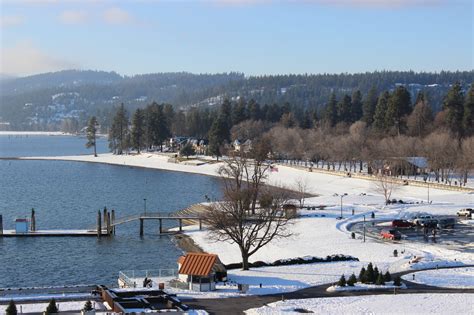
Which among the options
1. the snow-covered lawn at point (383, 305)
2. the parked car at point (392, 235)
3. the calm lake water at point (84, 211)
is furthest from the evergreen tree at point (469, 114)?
the snow-covered lawn at point (383, 305)

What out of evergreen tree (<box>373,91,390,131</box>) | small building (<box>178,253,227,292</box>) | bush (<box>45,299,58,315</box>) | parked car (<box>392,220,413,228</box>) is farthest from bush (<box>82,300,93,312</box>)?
evergreen tree (<box>373,91,390,131</box>)

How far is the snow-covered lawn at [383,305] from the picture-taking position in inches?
1612

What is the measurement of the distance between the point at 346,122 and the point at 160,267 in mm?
110714

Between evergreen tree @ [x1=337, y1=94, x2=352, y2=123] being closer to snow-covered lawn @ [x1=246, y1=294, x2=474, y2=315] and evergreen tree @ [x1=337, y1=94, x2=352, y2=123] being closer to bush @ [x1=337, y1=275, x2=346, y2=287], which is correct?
bush @ [x1=337, y1=275, x2=346, y2=287]

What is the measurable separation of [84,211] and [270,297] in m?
51.8

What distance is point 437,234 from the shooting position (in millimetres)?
66750

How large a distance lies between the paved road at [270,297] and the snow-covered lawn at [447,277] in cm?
92

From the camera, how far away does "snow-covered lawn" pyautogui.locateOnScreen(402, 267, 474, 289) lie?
47.5 meters

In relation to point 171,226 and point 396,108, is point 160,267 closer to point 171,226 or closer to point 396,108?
point 171,226

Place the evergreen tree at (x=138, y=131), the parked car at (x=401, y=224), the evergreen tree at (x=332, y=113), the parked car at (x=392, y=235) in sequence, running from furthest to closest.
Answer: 1. the evergreen tree at (x=138, y=131)
2. the evergreen tree at (x=332, y=113)
3. the parked car at (x=401, y=224)
4. the parked car at (x=392, y=235)

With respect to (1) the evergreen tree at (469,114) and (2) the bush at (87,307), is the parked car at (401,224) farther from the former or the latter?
(1) the evergreen tree at (469,114)

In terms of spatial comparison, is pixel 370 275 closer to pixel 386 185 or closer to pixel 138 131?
pixel 386 185

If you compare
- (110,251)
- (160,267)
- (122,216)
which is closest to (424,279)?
(160,267)

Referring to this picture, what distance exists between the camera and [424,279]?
48969 millimetres
